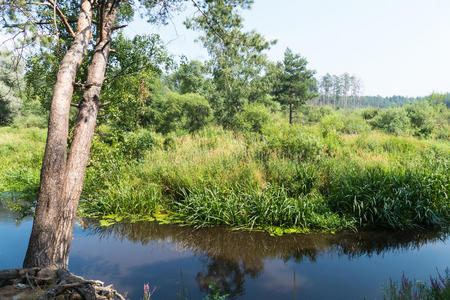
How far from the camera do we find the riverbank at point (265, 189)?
16.4ft

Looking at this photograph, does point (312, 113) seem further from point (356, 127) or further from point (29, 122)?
point (29, 122)

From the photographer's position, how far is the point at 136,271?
3666mm

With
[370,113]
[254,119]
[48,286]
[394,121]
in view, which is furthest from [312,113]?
[48,286]

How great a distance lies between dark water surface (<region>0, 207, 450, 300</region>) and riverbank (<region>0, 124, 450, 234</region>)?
1.18ft

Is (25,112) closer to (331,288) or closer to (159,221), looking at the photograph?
(159,221)

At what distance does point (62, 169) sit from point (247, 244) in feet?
9.66

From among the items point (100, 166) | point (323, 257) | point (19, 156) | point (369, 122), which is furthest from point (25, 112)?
point (369, 122)

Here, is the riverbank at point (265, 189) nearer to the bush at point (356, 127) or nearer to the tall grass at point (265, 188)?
the tall grass at point (265, 188)

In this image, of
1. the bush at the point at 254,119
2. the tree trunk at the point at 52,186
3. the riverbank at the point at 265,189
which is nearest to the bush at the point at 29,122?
the riverbank at the point at 265,189

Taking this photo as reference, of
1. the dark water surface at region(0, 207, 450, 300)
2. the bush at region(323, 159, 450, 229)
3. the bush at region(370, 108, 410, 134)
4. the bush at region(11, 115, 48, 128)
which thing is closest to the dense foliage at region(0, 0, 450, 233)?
the bush at region(323, 159, 450, 229)

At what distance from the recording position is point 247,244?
14.4 ft

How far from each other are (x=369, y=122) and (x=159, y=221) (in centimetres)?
2906

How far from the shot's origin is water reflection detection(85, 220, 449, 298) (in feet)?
12.2

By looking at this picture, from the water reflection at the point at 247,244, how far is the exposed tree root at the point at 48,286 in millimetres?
1366
